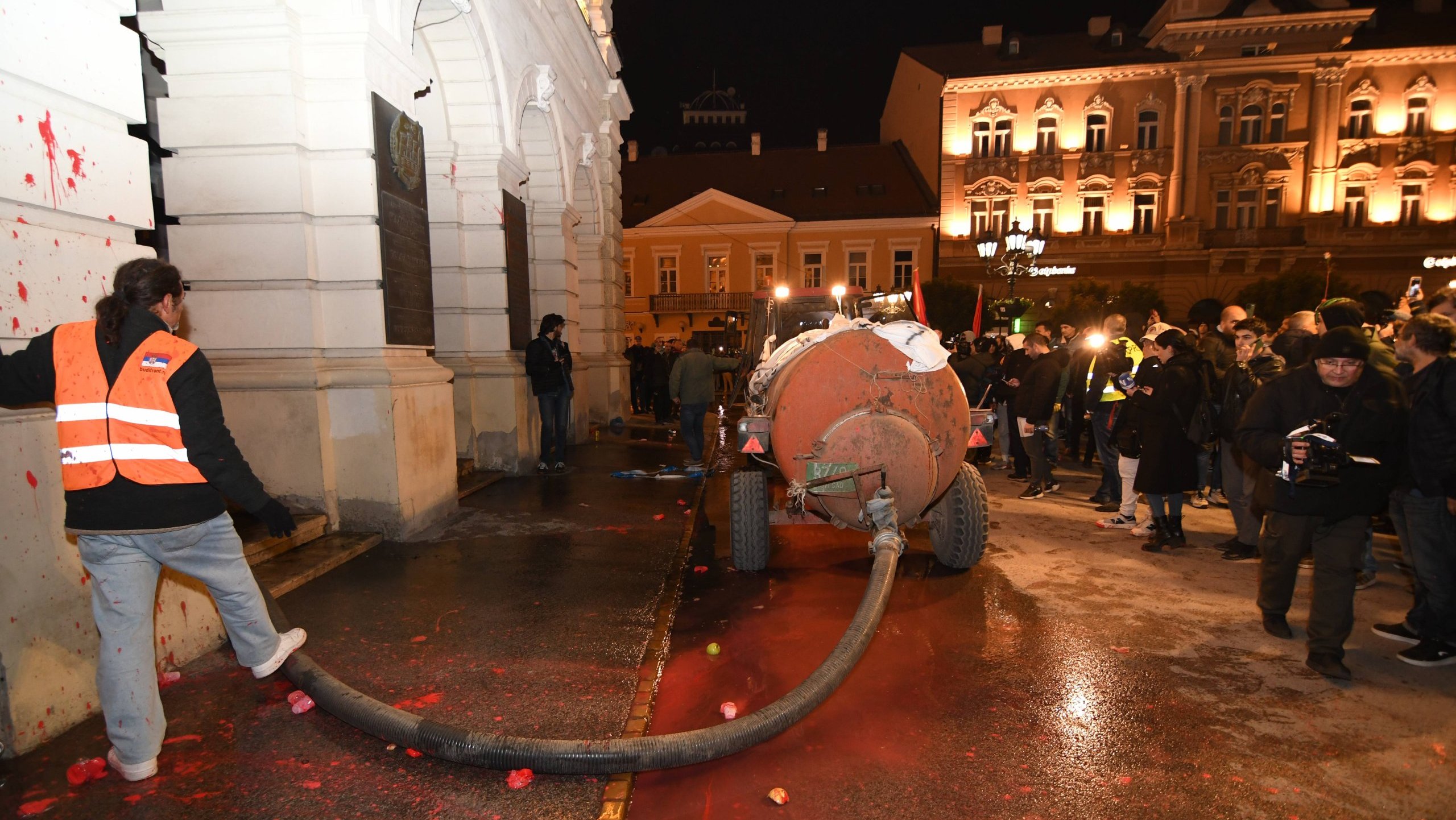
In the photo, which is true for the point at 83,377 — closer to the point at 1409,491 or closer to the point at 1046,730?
the point at 1046,730

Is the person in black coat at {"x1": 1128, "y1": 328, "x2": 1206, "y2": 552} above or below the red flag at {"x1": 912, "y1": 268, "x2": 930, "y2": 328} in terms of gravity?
below

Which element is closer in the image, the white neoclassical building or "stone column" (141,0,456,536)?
the white neoclassical building

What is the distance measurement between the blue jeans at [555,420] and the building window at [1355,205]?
4014 centimetres

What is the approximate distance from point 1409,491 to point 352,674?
20.0ft

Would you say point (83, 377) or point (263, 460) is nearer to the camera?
point (83, 377)

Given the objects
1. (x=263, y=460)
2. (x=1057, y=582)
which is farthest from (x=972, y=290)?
(x=263, y=460)

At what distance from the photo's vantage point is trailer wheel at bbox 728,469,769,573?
5379mm

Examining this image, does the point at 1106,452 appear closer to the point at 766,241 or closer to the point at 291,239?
the point at 291,239

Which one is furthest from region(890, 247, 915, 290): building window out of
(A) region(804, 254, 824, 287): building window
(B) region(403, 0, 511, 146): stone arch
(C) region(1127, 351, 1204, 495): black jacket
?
(C) region(1127, 351, 1204, 495): black jacket

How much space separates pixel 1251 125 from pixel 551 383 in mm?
38597

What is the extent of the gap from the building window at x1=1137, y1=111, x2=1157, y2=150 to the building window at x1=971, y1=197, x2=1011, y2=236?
259 inches

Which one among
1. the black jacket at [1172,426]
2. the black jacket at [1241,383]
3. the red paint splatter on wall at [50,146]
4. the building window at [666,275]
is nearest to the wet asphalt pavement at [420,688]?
the red paint splatter on wall at [50,146]

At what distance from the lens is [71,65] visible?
331cm

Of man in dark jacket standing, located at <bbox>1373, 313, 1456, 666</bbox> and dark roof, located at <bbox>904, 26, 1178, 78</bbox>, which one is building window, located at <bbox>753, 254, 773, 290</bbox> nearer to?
dark roof, located at <bbox>904, 26, 1178, 78</bbox>
